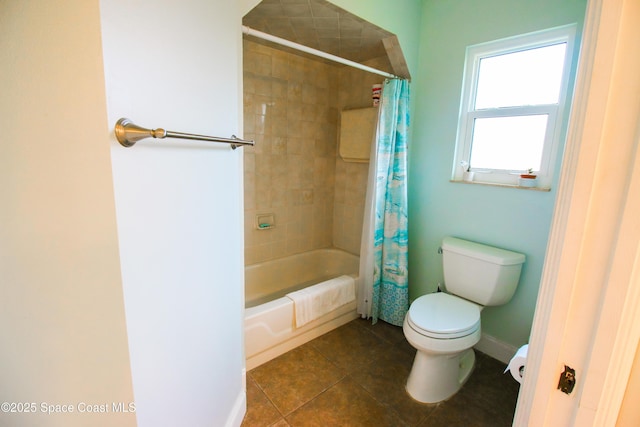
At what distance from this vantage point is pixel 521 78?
1.74m

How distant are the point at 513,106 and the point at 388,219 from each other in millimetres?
1037

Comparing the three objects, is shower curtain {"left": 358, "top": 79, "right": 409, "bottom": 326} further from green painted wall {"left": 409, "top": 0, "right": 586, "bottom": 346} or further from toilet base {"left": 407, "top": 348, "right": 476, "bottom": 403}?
toilet base {"left": 407, "top": 348, "right": 476, "bottom": 403}

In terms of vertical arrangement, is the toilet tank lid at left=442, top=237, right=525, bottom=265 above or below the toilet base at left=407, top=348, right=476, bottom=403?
above

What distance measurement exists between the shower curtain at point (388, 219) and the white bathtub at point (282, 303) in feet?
0.60

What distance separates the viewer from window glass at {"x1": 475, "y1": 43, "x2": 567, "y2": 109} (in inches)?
63.2

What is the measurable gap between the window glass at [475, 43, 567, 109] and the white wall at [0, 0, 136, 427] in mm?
2033

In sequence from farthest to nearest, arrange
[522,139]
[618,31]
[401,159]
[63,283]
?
[401,159], [522,139], [63,283], [618,31]

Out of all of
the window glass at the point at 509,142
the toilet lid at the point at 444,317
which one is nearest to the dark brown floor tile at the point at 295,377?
the toilet lid at the point at 444,317

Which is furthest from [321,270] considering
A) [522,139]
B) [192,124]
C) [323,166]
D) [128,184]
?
[128,184]

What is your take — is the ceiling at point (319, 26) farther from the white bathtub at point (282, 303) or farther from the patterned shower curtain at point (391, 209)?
the white bathtub at point (282, 303)

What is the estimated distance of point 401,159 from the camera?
6.70ft

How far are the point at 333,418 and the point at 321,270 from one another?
150cm

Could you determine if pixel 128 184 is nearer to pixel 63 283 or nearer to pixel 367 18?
pixel 63 283

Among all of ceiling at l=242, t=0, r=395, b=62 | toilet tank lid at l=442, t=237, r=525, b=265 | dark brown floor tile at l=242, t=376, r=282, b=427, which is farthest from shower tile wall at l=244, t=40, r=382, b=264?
dark brown floor tile at l=242, t=376, r=282, b=427
